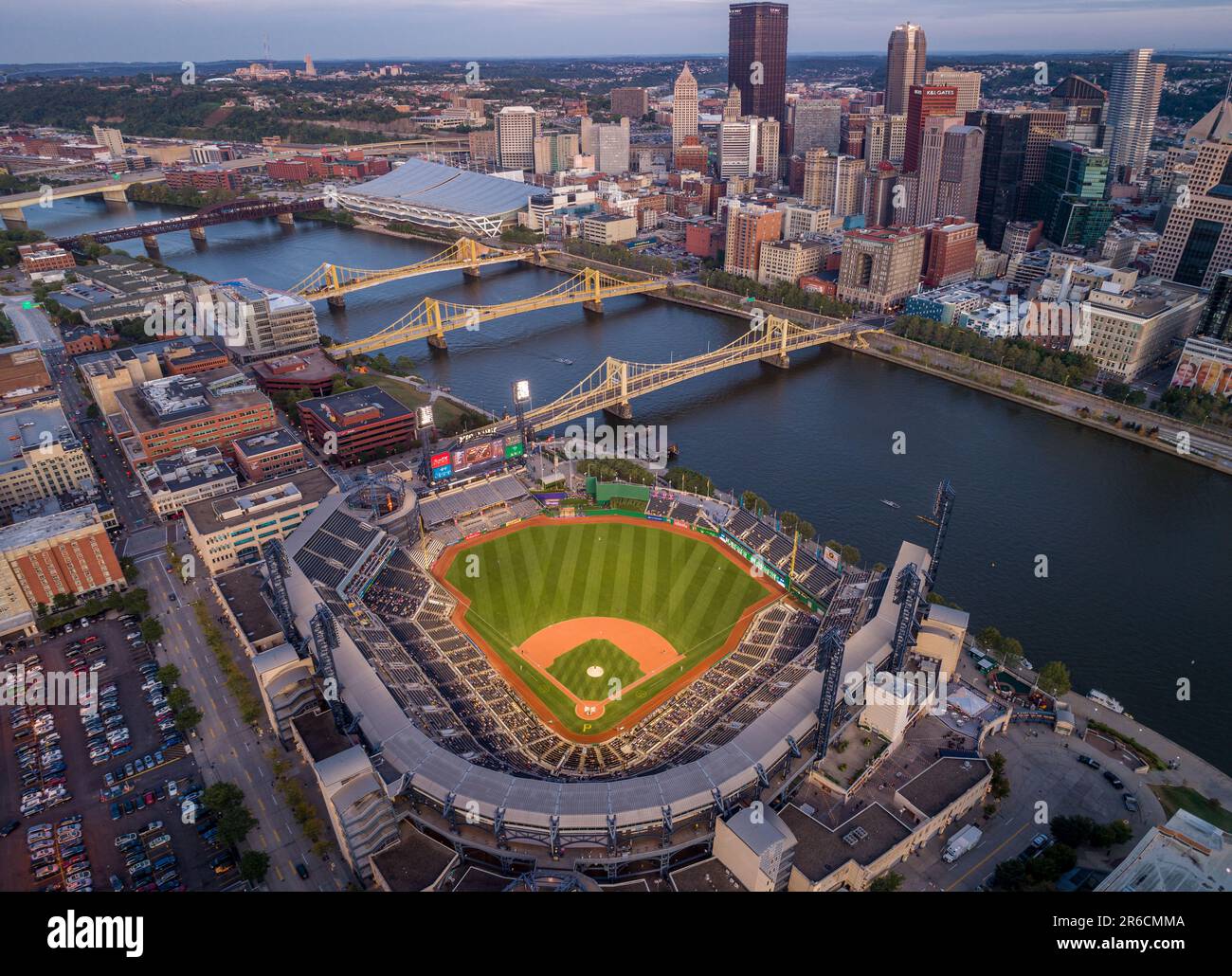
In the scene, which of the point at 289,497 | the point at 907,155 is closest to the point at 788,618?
the point at 289,497

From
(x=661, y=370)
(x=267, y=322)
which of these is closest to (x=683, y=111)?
(x=661, y=370)

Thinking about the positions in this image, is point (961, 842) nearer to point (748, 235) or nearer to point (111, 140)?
point (748, 235)

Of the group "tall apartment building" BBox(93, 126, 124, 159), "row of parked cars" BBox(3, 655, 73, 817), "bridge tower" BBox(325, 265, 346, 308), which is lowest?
"row of parked cars" BBox(3, 655, 73, 817)

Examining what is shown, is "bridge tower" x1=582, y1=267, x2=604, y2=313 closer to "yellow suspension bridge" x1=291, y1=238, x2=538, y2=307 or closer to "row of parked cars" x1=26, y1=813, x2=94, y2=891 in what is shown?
"yellow suspension bridge" x1=291, y1=238, x2=538, y2=307

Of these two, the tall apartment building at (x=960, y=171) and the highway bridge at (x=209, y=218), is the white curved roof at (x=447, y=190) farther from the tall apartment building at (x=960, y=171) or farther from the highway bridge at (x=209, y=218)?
the tall apartment building at (x=960, y=171)

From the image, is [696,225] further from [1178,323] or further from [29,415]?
[29,415]

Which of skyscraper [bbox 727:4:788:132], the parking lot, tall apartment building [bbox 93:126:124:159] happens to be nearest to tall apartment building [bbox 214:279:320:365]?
the parking lot
